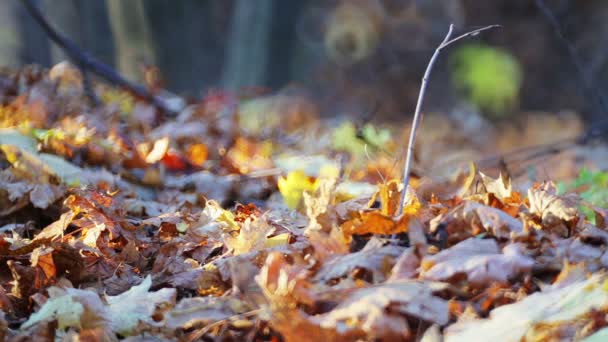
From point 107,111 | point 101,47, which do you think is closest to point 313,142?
point 107,111

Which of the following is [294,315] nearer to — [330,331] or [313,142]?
[330,331]

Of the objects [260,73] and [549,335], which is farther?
[260,73]

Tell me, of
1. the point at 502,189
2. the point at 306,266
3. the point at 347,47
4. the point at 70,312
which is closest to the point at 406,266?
the point at 306,266

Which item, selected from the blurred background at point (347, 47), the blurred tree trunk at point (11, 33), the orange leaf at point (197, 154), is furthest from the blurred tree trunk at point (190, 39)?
the orange leaf at point (197, 154)

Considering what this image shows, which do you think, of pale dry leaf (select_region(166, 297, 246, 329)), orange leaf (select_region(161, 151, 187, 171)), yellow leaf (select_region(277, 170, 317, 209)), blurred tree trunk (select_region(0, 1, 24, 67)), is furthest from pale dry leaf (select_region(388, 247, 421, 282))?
blurred tree trunk (select_region(0, 1, 24, 67))

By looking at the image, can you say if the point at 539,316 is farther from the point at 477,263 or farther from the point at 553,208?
the point at 553,208
